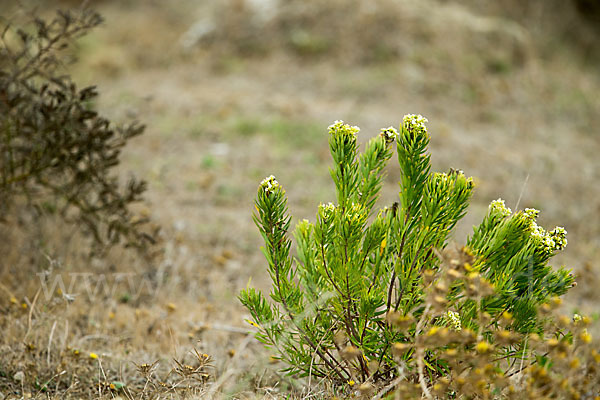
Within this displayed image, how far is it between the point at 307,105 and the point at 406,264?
7.07 m

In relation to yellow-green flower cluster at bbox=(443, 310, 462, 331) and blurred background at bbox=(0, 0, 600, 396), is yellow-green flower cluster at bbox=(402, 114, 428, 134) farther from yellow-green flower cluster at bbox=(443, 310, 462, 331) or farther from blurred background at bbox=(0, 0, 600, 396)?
blurred background at bbox=(0, 0, 600, 396)

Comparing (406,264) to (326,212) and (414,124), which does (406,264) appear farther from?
(414,124)

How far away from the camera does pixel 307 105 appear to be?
8.57 meters

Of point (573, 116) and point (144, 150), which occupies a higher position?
point (573, 116)

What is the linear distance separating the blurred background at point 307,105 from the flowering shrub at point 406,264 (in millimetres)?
1208

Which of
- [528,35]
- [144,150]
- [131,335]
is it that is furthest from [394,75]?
[131,335]

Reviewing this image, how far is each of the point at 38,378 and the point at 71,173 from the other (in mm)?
1555

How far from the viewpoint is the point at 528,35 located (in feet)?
38.9

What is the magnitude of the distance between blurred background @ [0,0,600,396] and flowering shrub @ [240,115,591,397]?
1.21m

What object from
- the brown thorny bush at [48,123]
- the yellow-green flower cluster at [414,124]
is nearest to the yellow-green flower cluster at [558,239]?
the yellow-green flower cluster at [414,124]

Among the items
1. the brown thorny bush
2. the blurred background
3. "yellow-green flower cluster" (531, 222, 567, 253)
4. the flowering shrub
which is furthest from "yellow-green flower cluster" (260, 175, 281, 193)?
the brown thorny bush

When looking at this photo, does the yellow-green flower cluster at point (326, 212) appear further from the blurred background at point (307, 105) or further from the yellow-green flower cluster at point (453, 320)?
the blurred background at point (307, 105)

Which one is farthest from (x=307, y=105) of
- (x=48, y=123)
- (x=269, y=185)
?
(x=269, y=185)

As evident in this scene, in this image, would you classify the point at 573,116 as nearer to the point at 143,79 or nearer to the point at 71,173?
the point at 143,79
